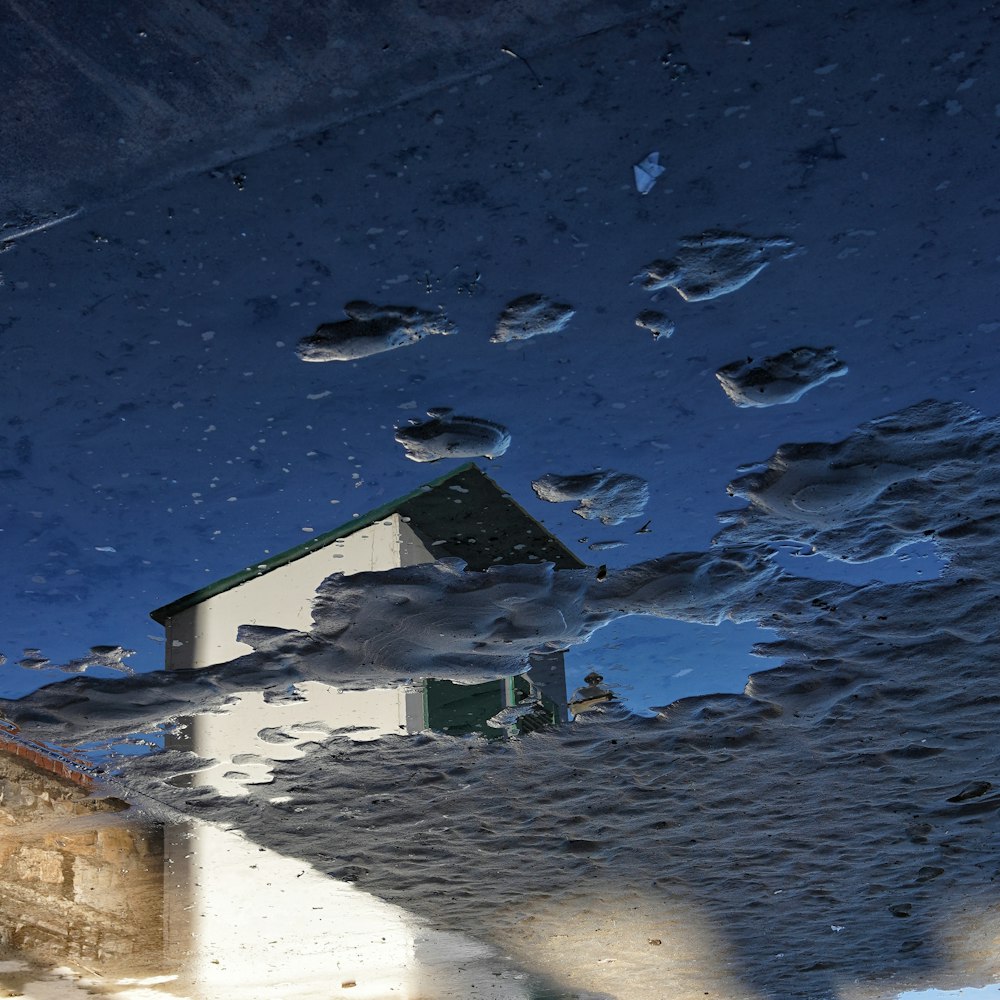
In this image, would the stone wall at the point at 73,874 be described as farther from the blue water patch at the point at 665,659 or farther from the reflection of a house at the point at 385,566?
the blue water patch at the point at 665,659

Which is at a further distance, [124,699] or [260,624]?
[124,699]

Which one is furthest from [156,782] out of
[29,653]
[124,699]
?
[29,653]

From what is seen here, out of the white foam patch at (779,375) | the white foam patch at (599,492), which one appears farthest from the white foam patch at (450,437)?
the white foam patch at (779,375)

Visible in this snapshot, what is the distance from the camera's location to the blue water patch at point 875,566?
233 centimetres

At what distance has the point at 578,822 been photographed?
404cm

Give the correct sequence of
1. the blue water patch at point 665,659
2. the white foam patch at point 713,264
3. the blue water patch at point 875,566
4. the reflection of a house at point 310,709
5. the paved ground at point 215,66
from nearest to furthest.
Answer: the paved ground at point 215,66
the white foam patch at point 713,264
the reflection of a house at point 310,709
the blue water patch at point 875,566
the blue water patch at point 665,659

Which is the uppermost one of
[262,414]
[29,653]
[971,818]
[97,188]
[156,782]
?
[97,188]

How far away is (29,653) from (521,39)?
2174mm

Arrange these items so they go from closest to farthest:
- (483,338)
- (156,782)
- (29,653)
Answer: (483,338)
(29,653)
(156,782)

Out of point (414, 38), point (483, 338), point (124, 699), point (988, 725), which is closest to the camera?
point (414, 38)

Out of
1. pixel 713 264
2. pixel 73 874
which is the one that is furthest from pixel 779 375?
pixel 73 874

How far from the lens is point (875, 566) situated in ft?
7.86

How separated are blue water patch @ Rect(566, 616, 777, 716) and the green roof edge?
766mm

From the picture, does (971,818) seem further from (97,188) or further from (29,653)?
(97,188)
